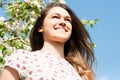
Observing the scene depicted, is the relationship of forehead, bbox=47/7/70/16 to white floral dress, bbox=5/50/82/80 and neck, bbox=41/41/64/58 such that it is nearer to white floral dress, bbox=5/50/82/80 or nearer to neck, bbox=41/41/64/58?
neck, bbox=41/41/64/58

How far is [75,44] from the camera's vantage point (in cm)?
551

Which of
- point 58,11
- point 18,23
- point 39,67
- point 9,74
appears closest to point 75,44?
point 58,11

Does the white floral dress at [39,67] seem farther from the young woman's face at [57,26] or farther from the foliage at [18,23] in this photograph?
the foliage at [18,23]

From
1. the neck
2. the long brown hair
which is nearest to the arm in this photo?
the neck

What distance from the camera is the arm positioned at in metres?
4.36

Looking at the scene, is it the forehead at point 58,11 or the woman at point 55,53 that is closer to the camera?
the woman at point 55,53

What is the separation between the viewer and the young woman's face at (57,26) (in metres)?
4.88

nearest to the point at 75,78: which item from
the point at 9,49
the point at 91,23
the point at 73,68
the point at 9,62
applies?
the point at 73,68

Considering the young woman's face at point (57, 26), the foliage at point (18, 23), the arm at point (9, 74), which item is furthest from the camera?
the foliage at point (18, 23)

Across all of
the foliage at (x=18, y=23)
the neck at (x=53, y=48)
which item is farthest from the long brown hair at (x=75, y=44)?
the foliage at (x=18, y=23)

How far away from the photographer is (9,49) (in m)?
10.9

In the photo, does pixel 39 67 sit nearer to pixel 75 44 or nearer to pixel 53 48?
pixel 53 48

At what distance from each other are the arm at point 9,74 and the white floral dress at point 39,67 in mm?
A: 33

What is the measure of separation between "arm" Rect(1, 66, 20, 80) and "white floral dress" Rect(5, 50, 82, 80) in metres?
0.03
